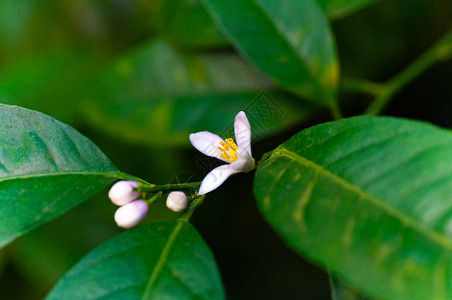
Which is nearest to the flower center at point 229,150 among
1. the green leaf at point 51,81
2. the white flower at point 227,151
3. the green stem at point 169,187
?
the white flower at point 227,151

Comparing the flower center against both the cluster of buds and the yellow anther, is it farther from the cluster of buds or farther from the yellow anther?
the cluster of buds

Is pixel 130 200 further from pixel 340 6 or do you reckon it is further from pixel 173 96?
pixel 340 6

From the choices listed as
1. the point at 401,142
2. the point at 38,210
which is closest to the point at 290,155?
the point at 401,142

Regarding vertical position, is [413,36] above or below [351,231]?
below

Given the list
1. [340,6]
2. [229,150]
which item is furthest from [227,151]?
[340,6]

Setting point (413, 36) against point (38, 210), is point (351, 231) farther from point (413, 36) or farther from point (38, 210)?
point (413, 36)
